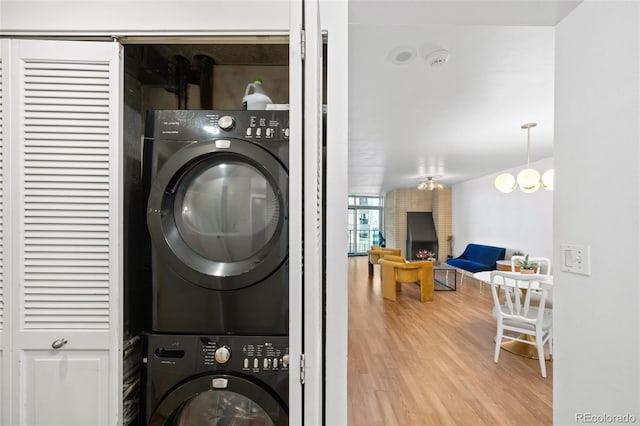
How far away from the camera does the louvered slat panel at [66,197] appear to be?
3.30ft

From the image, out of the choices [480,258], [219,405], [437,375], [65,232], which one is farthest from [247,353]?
[480,258]

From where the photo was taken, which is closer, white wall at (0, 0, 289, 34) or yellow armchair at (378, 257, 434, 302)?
white wall at (0, 0, 289, 34)

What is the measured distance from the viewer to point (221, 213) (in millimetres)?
1093

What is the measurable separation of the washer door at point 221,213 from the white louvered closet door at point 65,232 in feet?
0.55

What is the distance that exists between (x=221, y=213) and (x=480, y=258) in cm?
660

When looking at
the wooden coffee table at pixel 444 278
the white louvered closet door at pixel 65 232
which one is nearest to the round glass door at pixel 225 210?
the white louvered closet door at pixel 65 232

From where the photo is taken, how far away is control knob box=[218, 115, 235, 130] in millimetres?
1062

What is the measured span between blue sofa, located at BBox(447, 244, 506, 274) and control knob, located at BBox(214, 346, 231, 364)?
6.09m

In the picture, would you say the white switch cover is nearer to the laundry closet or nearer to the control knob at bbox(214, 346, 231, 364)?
the laundry closet

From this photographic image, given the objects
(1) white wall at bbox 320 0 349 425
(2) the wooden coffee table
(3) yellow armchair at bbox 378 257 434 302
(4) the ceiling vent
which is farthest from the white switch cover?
(2) the wooden coffee table

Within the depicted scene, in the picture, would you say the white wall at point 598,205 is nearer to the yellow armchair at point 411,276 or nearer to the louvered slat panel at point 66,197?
the louvered slat panel at point 66,197

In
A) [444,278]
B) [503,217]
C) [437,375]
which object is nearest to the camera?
[437,375]

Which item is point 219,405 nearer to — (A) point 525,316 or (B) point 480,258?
(A) point 525,316

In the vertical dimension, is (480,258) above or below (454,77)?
below
